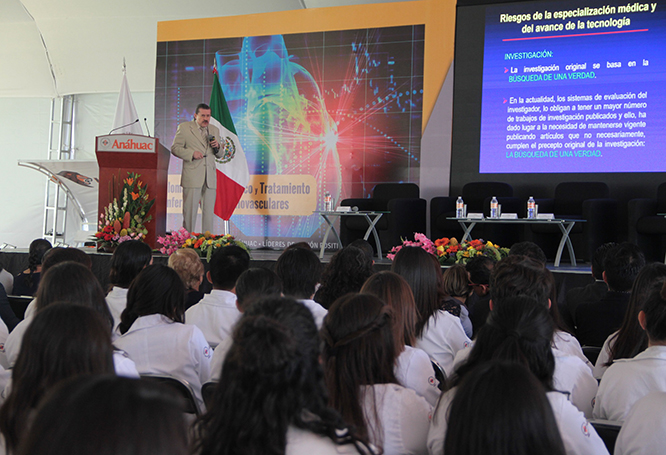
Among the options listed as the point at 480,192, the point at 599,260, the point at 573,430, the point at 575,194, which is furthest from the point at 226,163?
the point at 573,430

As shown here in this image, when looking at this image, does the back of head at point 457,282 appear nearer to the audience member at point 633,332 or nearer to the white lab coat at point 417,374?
the audience member at point 633,332

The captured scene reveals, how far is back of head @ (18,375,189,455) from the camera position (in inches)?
20.6

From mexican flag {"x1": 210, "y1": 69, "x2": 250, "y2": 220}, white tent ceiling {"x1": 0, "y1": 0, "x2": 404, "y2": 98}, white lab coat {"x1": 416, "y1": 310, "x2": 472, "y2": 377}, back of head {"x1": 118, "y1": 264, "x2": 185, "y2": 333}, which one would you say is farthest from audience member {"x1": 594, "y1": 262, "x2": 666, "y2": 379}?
white tent ceiling {"x1": 0, "y1": 0, "x2": 404, "y2": 98}

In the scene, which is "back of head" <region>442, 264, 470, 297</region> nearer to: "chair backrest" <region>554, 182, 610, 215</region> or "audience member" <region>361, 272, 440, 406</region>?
"audience member" <region>361, 272, 440, 406</region>

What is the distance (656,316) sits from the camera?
1610mm

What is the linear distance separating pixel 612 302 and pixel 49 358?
2.35 metres

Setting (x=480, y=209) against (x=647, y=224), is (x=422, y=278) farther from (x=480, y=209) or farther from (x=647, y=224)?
(x=480, y=209)

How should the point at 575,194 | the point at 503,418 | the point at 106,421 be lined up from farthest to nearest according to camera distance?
the point at 575,194, the point at 503,418, the point at 106,421

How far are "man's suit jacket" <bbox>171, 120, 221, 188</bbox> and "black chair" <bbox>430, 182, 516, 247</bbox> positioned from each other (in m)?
2.59

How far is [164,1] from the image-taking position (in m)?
8.78

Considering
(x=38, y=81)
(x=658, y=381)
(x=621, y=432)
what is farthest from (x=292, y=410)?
(x=38, y=81)

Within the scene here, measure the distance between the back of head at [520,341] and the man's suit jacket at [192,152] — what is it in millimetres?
5121

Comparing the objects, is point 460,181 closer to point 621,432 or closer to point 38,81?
point 621,432

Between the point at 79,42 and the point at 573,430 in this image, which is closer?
the point at 573,430
